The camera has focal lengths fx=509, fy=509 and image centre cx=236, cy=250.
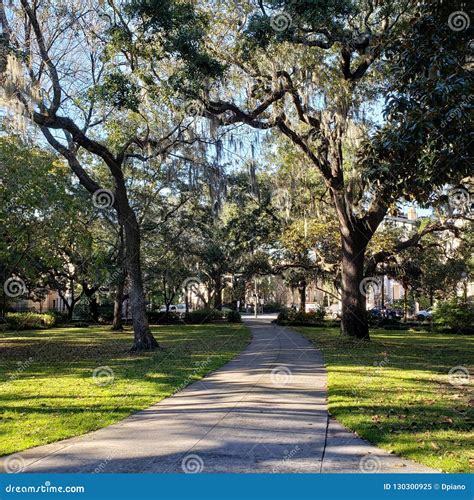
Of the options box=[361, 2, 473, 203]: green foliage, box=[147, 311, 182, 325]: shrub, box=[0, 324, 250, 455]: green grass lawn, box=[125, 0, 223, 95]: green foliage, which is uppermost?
box=[125, 0, 223, 95]: green foliage

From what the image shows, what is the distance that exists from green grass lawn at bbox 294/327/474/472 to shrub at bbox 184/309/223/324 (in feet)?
80.8

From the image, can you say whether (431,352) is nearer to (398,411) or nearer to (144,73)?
(398,411)

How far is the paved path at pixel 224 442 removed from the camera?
16.1 ft

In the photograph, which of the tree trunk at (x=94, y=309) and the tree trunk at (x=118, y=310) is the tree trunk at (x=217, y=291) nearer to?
the tree trunk at (x=94, y=309)

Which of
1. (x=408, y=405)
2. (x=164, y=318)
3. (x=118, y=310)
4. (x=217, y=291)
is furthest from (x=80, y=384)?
(x=217, y=291)

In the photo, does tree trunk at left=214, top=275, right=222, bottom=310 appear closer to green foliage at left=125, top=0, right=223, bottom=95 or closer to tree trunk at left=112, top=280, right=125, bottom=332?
tree trunk at left=112, top=280, right=125, bottom=332

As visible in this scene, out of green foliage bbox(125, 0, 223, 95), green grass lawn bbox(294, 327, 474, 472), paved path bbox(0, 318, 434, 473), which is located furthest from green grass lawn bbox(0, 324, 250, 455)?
green foliage bbox(125, 0, 223, 95)

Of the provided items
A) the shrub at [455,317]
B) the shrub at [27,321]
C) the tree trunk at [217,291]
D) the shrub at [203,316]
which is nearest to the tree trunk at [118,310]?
the shrub at [27,321]

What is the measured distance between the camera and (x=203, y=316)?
126 ft

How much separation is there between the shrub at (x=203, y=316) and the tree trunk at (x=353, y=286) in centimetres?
1984

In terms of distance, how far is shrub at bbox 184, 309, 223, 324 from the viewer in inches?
1503

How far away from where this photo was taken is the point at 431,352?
16578mm

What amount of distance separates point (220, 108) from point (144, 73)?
2.55 m

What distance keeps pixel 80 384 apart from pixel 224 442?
5.21 m
